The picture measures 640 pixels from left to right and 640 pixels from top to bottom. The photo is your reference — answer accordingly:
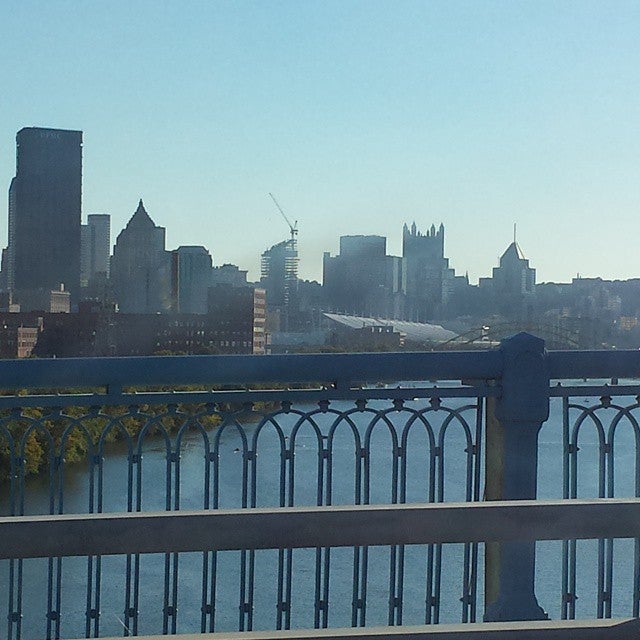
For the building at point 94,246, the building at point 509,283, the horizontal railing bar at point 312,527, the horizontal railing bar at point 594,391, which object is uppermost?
the building at point 94,246

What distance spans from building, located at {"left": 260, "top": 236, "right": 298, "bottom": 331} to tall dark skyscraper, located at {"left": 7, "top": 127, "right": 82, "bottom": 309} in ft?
44.0

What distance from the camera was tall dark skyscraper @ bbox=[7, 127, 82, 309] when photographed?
83.6 meters

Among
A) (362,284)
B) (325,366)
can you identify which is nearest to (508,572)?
(325,366)

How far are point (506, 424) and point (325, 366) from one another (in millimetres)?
666

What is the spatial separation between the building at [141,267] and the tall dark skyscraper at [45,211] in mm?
3542

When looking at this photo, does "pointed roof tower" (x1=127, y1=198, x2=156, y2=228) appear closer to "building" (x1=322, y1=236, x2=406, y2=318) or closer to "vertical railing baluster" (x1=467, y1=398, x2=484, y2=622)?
"building" (x1=322, y1=236, x2=406, y2=318)

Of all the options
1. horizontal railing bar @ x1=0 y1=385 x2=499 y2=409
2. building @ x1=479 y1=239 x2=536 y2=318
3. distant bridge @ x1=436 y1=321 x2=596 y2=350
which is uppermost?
building @ x1=479 y1=239 x2=536 y2=318

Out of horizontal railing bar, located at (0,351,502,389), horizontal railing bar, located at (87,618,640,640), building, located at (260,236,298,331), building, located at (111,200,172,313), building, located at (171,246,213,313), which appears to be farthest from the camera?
building, located at (111,200,172,313)

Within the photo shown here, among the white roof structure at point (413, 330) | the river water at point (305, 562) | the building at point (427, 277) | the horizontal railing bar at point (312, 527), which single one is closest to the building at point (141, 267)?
the building at point (427, 277)

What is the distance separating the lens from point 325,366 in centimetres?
397

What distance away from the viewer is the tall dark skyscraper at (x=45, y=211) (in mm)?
83625

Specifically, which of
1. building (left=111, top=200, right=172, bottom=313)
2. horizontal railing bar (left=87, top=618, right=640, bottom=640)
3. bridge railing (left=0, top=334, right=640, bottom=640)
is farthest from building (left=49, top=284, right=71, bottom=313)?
horizontal railing bar (left=87, top=618, right=640, bottom=640)

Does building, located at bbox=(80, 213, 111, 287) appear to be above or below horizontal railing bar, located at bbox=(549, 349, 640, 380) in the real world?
above

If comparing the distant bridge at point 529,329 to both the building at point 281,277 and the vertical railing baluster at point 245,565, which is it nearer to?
the vertical railing baluster at point 245,565
